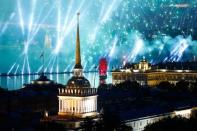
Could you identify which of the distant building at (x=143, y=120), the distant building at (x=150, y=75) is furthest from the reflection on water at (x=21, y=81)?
the distant building at (x=143, y=120)

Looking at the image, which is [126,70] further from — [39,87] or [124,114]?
[124,114]

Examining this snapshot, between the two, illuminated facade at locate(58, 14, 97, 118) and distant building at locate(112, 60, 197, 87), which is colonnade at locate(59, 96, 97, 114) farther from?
distant building at locate(112, 60, 197, 87)

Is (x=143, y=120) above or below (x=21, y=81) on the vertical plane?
below

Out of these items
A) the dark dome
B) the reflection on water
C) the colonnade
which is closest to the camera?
the colonnade

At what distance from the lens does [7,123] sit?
4047cm

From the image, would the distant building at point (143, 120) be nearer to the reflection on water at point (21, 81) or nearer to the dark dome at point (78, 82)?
the dark dome at point (78, 82)

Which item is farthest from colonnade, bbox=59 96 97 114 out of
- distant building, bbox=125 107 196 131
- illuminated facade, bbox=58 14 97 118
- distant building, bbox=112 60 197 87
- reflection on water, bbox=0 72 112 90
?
distant building, bbox=112 60 197 87

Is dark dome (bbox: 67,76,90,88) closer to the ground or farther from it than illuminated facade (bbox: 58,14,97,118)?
farther from it

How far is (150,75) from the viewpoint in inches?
4341

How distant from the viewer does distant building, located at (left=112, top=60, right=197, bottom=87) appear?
104 m

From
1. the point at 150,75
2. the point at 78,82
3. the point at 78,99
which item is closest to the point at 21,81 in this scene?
the point at 150,75

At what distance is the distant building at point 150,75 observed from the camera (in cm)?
10450

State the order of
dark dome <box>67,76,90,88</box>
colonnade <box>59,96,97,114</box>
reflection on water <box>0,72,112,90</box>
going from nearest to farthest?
colonnade <box>59,96,97,114</box> → dark dome <box>67,76,90,88</box> → reflection on water <box>0,72,112,90</box>

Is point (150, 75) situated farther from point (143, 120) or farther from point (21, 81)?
point (143, 120)
